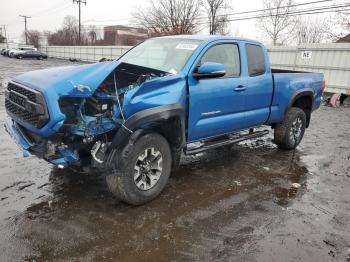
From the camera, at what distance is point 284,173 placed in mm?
5703

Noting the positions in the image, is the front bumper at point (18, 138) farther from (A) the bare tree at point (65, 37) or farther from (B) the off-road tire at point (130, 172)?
(A) the bare tree at point (65, 37)

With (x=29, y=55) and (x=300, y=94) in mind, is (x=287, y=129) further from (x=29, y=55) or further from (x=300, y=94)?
(x=29, y=55)

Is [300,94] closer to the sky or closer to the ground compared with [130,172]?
closer to the sky

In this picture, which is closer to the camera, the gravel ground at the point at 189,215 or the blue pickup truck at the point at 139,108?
the gravel ground at the point at 189,215

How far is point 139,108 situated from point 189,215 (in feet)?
4.42

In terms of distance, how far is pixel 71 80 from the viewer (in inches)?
149

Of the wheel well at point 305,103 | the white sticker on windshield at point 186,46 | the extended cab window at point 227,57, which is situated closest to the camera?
the white sticker on windshield at point 186,46

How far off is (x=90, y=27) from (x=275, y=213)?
8586cm

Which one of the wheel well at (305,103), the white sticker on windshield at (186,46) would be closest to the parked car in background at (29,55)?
the wheel well at (305,103)

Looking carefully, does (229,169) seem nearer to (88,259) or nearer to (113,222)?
(113,222)

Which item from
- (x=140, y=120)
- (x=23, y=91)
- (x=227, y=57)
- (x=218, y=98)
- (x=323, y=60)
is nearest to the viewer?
(x=140, y=120)

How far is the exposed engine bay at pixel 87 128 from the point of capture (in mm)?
3746

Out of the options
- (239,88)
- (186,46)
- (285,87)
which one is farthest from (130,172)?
(285,87)

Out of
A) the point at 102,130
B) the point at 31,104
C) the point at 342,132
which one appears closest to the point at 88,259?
the point at 102,130
